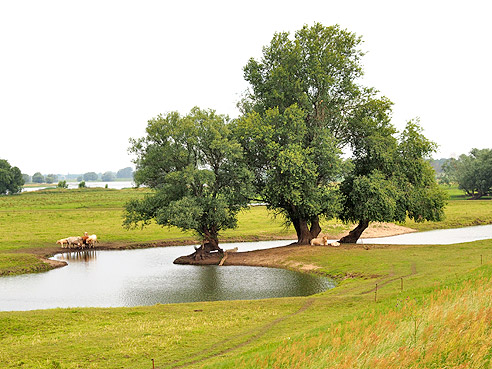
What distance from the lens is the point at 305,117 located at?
5069cm

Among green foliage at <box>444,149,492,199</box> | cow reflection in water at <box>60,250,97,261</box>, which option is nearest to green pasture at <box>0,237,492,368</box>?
cow reflection in water at <box>60,250,97,261</box>

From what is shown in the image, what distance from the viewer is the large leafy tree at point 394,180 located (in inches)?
1901

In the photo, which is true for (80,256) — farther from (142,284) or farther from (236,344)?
(236,344)

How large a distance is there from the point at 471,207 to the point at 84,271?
75656 millimetres

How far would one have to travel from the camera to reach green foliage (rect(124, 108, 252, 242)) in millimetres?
46562

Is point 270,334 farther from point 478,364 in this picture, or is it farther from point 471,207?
point 471,207

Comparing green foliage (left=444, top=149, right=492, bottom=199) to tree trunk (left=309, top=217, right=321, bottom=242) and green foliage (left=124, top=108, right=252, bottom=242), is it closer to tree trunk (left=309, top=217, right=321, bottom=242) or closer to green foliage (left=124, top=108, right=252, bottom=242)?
tree trunk (left=309, top=217, right=321, bottom=242)

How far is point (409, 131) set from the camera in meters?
50.7

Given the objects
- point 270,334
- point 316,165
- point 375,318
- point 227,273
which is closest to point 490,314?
point 375,318

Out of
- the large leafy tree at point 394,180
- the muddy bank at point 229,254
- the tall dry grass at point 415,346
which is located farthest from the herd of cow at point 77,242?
the tall dry grass at point 415,346

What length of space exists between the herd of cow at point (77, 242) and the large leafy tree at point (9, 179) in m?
109

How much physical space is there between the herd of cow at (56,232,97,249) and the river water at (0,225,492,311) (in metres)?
4.29

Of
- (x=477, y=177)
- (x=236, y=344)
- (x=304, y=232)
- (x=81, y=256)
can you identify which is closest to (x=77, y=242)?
(x=81, y=256)

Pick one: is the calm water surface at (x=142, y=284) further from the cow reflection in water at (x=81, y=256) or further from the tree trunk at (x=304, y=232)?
the tree trunk at (x=304, y=232)
